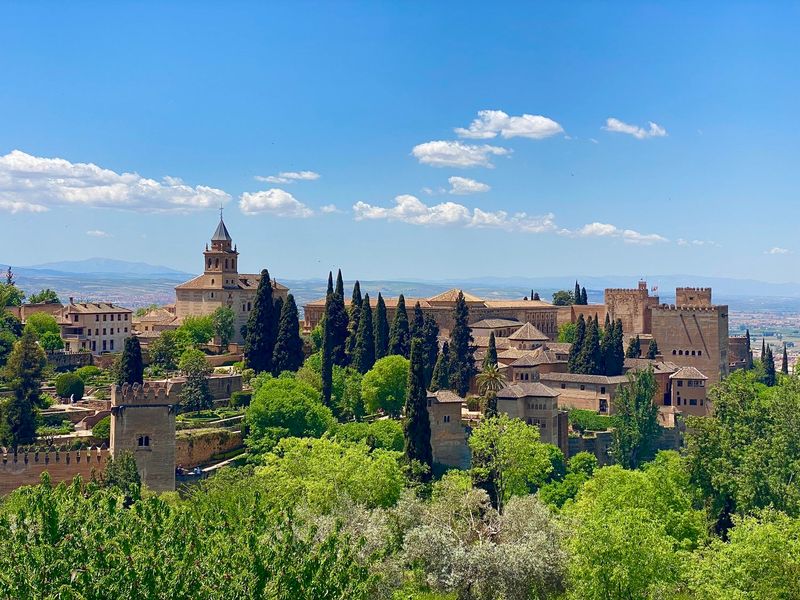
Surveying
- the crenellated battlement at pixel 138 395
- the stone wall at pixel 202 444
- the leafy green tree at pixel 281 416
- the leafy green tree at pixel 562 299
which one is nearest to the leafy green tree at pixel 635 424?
the leafy green tree at pixel 281 416

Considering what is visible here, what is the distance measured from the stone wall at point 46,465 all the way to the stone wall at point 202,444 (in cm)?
493

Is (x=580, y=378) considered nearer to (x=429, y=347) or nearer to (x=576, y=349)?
(x=576, y=349)

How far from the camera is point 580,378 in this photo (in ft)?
231

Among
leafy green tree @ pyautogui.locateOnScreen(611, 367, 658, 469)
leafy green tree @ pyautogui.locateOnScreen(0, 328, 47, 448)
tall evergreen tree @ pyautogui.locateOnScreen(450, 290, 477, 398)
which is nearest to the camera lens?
leafy green tree @ pyautogui.locateOnScreen(0, 328, 47, 448)

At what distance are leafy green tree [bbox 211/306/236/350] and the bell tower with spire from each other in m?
4.93

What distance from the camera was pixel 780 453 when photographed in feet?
146

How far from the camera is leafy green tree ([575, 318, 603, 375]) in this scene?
238 ft

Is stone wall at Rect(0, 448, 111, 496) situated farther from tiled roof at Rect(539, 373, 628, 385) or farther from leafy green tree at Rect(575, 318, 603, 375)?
leafy green tree at Rect(575, 318, 603, 375)

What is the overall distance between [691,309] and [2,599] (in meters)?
73.3

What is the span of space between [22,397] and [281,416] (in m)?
12.9

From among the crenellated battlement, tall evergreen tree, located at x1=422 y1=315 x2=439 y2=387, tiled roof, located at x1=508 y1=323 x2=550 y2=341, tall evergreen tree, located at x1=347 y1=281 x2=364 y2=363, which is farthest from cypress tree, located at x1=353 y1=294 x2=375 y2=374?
the crenellated battlement

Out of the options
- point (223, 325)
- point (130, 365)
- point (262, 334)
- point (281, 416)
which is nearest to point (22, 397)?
point (130, 365)

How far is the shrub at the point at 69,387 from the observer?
57125 millimetres

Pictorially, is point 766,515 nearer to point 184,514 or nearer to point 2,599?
point 184,514
